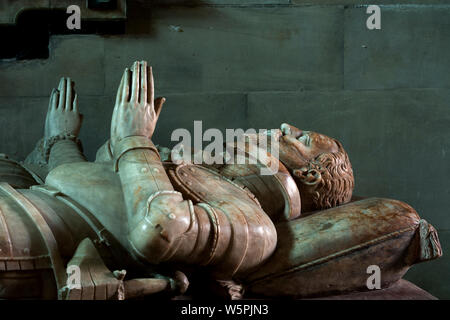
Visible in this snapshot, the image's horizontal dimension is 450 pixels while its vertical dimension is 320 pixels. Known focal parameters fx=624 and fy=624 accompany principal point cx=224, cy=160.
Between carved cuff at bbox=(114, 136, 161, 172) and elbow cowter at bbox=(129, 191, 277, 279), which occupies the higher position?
carved cuff at bbox=(114, 136, 161, 172)

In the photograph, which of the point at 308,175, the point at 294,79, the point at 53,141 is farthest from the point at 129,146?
the point at 294,79

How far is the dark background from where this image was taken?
5148 mm

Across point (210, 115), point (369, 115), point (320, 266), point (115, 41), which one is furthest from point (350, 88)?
point (320, 266)

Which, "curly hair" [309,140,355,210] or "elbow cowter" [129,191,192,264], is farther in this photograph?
"curly hair" [309,140,355,210]

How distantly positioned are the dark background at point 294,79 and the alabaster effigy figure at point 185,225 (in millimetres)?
1297

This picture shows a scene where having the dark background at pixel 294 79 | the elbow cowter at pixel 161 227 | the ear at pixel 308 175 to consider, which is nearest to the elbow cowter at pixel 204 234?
the elbow cowter at pixel 161 227

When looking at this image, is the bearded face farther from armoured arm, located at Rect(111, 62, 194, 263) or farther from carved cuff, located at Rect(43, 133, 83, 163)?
carved cuff, located at Rect(43, 133, 83, 163)

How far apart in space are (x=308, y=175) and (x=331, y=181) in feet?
0.48

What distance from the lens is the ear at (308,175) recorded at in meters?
3.71

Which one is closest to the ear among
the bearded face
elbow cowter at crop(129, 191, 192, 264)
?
the bearded face

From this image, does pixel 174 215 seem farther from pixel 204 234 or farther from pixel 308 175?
pixel 308 175

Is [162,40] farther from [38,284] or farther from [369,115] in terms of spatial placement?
[38,284]

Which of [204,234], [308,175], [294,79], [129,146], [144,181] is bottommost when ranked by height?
[204,234]

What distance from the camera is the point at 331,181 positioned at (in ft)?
12.3
